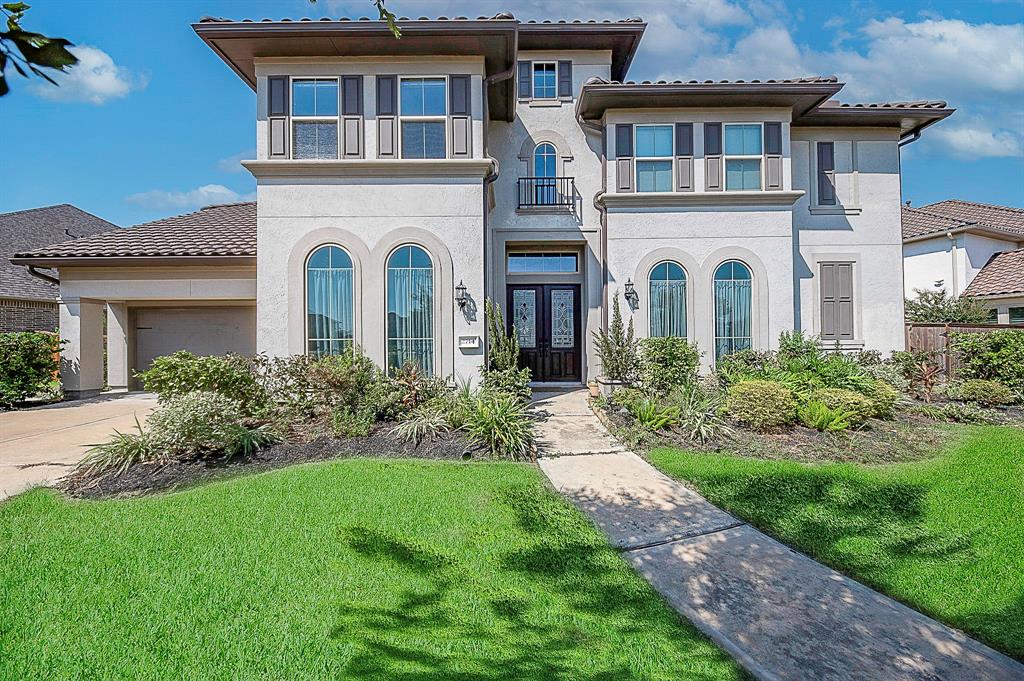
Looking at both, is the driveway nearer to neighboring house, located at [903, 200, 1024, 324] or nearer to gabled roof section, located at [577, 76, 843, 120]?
gabled roof section, located at [577, 76, 843, 120]

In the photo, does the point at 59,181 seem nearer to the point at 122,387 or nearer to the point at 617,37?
the point at 122,387

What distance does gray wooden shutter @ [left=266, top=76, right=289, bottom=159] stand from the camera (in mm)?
9820

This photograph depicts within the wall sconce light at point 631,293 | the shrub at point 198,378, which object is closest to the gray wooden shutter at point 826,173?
the wall sconce light at point 631,293

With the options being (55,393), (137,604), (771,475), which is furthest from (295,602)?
(55,393)

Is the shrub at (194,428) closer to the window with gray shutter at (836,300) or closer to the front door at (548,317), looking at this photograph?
the front door at (548,317)

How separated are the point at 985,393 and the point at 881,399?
291 cm

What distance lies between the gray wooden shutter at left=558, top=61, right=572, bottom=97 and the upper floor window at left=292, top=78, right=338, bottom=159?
613cm

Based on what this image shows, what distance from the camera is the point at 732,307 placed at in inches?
460

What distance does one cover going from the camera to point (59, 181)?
878 centimetres

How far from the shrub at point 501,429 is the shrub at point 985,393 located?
353 inches

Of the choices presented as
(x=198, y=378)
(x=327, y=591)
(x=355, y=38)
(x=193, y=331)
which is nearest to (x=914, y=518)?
(x=327, y=591)

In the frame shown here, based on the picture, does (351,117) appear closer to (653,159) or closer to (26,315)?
(653,159)

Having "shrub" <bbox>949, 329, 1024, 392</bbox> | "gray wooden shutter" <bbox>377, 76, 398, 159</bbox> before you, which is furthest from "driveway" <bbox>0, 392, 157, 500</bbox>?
"shrub" <bbox>949, 329, 1024, 392</bbox>

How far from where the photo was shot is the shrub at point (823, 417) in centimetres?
802
